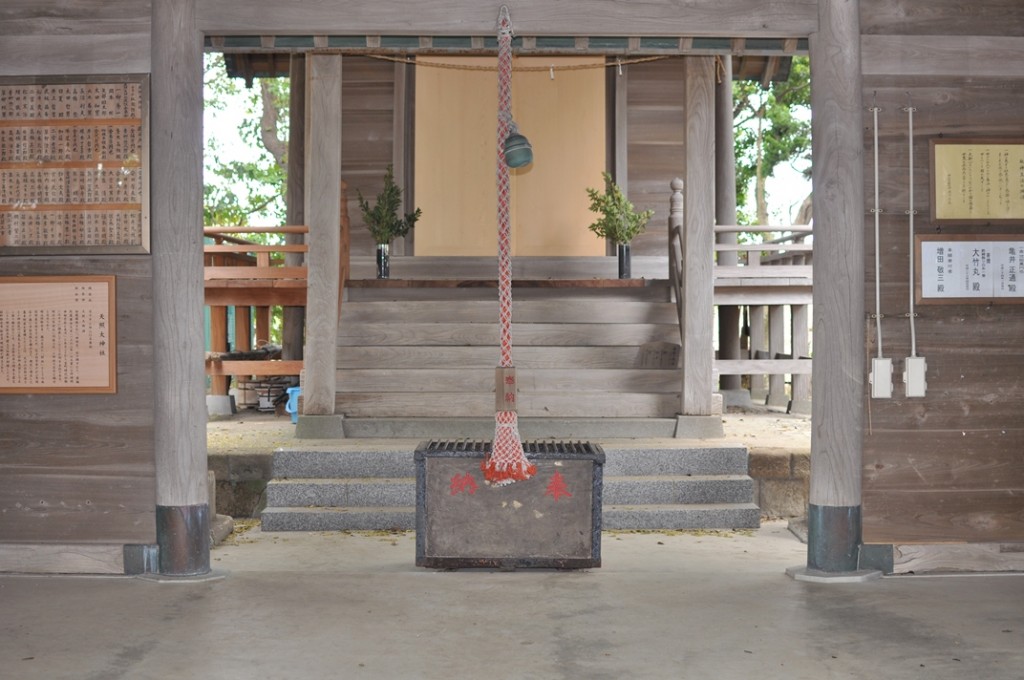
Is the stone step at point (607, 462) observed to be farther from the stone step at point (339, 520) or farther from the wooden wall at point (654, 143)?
the wooden wall at point (654, 143)

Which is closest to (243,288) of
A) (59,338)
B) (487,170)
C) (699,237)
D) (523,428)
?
(487,170)

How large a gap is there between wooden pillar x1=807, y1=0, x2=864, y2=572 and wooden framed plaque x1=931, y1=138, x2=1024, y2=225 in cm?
40

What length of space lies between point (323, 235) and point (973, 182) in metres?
4.66

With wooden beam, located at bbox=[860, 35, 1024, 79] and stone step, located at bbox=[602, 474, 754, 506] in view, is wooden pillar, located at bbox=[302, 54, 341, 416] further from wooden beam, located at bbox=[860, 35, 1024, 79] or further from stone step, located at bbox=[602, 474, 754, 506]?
wooden beam, located at bbox=[860, 35, 1024, 79]

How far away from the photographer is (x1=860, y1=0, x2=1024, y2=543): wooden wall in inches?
215

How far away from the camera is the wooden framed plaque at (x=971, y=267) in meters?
5.47

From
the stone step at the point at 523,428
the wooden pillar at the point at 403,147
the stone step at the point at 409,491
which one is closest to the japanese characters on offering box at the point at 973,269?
the stone step at the point at 409,491

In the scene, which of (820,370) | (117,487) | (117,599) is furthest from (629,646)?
(117,487)

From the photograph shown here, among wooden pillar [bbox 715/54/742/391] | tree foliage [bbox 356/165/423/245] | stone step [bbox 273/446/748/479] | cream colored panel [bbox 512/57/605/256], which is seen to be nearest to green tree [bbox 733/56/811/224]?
wooden pillar [bbox 715/54/742/391]

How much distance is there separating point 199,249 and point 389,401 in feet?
10.1

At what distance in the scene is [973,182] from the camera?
18.0 feet

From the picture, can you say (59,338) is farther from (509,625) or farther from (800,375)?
(800,375)

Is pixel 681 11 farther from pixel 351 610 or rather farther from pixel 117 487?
pixel 117 487

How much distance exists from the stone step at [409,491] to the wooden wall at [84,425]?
175cm
